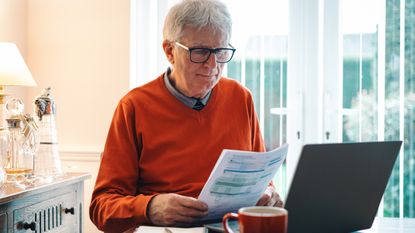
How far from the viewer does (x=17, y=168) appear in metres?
2.11

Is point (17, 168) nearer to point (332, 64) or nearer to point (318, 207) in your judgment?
point (318, 207)

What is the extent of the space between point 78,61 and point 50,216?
1.28 metres

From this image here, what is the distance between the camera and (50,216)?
6.88 feet

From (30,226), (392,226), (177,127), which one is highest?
(177,127)

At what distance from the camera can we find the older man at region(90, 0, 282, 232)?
1.55 meters

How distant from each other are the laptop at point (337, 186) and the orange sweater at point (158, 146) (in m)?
0.41

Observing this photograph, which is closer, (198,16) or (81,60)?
(198,16)

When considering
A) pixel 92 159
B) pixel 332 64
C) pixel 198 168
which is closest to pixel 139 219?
pixel 198 168

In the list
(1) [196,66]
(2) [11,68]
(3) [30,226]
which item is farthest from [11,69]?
(1) [196,66]

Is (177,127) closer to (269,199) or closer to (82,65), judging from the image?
(269,199)

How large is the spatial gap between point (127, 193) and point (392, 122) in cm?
193

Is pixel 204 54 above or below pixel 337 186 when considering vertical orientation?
above

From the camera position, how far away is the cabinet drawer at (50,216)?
6.23 feet

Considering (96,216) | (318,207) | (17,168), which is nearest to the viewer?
(318,207)
